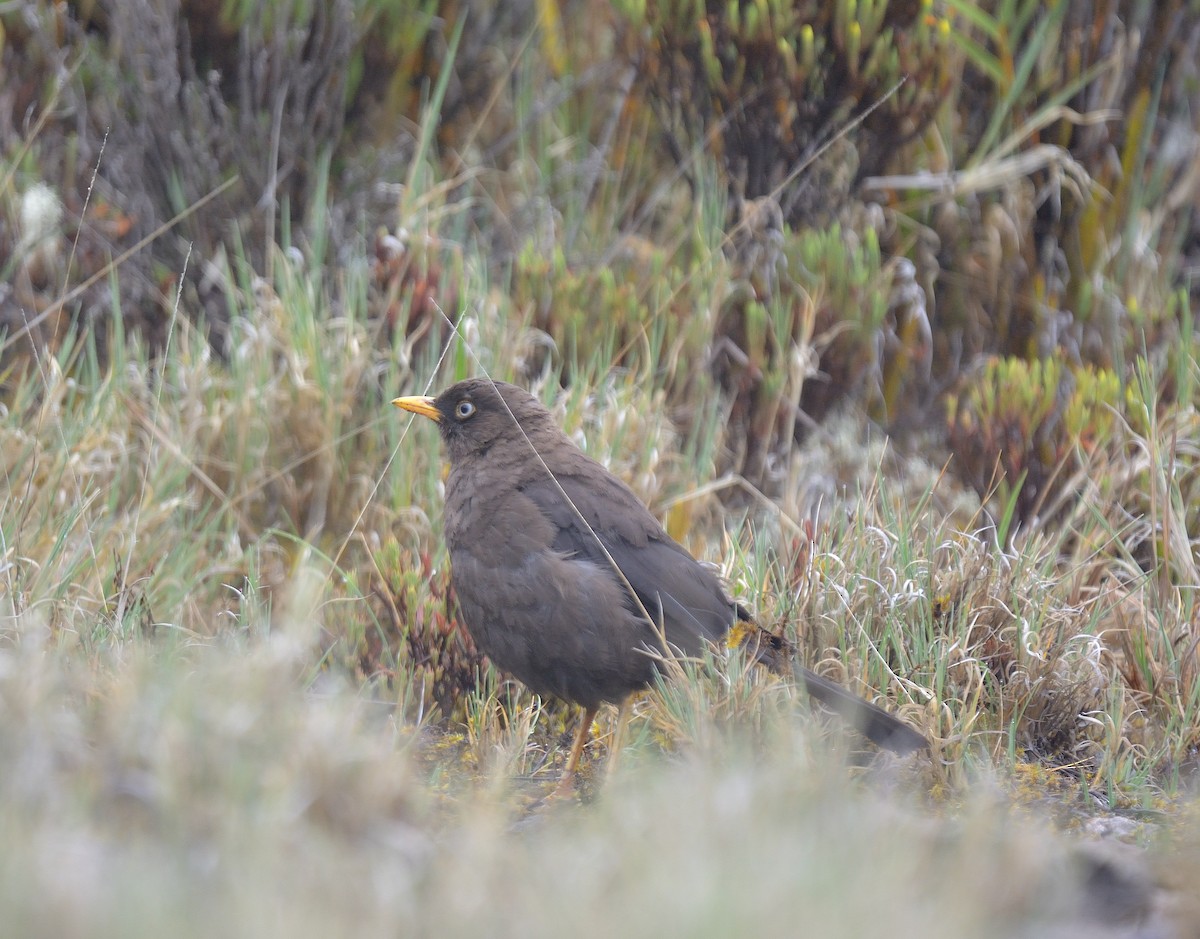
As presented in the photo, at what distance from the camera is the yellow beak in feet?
13.4

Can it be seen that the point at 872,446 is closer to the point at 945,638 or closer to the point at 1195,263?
the point at 945,638

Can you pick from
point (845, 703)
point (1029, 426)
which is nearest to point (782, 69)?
point (1029, 426)

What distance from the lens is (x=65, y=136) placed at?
6348 mm

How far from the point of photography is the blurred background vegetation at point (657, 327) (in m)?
3.70

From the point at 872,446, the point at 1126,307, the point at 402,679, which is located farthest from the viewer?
the point at 1126,307

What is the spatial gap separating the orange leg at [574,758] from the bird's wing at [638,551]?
0.34 meters

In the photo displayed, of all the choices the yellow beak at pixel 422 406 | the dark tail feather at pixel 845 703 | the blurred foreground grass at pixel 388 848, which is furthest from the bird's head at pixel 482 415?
the blurred foreground grass at pixel 388 848

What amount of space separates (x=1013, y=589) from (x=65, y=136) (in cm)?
486

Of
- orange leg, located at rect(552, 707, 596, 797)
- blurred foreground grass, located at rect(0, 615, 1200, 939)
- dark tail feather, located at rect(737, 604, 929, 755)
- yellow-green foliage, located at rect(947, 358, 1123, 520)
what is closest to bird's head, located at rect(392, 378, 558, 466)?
orange leg, located at rect(552, 707, 596, 797)

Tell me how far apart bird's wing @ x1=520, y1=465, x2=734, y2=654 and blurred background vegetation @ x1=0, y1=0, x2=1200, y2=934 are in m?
0.27

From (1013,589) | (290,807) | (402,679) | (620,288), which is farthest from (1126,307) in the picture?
(290,807)

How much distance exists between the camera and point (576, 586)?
349cm

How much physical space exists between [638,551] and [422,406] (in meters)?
0.87

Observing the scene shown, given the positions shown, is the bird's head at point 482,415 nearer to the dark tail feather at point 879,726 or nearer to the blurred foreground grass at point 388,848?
the dark tail feather at point 879,726
